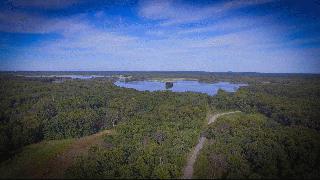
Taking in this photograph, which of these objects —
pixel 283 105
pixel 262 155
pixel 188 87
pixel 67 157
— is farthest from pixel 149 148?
pixel 188 87

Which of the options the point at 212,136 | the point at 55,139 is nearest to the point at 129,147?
the point at 212,136

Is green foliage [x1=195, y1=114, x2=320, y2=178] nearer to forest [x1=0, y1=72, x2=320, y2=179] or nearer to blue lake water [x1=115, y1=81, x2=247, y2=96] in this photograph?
forest [x1=0, y1=72, x2=320, y2=179]

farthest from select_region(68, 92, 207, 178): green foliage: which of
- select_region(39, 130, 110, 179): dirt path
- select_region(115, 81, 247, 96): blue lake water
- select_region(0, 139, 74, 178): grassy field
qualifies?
select_region(115, 81, 247, 96): blue lake water

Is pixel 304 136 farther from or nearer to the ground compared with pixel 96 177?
farther from the ground

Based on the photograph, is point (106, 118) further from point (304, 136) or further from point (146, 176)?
point (304, 136)

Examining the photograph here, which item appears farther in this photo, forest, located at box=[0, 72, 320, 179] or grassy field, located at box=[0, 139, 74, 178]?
grassy field, located at box=[0, 139, 74, 178]

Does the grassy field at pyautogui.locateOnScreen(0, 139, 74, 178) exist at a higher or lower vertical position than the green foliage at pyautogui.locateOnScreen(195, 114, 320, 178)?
lower
